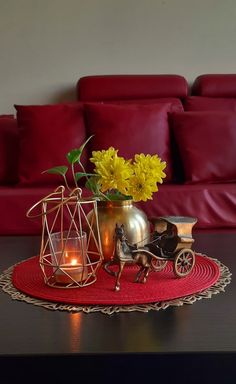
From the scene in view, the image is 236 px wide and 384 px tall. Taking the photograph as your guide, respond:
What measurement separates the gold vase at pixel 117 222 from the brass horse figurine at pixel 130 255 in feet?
0.25

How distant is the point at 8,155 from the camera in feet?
6.87

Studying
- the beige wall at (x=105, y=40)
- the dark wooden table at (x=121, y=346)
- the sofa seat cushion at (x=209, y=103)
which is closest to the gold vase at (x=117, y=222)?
the dark wooden table at (x=121, y=346)

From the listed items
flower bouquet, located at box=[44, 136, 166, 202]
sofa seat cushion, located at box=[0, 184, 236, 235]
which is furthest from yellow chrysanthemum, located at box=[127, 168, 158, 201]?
sofa seat cushion, located at box=[0, 184, 236, 235]

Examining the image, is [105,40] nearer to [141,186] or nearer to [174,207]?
[174,207]

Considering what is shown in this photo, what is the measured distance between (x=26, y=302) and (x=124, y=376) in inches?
9.4

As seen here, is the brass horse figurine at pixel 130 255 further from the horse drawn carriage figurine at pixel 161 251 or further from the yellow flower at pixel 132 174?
the yellow flower at pixel 132 174

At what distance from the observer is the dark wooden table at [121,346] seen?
0.58 meters

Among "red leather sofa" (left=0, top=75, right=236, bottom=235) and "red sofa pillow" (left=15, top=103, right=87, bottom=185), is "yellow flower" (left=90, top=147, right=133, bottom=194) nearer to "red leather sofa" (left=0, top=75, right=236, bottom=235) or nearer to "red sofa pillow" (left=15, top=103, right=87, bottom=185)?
"red leather sofa" (left=0, top=75, right=236, bottom=235)

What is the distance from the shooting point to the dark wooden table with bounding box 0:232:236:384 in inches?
22.8

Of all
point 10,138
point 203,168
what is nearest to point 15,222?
point 10,138

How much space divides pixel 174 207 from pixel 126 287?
33.9 inches

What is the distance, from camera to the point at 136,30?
95.0 inches

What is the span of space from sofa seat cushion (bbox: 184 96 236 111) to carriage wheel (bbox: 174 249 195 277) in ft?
4.78

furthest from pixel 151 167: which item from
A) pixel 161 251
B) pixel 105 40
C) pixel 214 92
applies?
pixel 105 40
